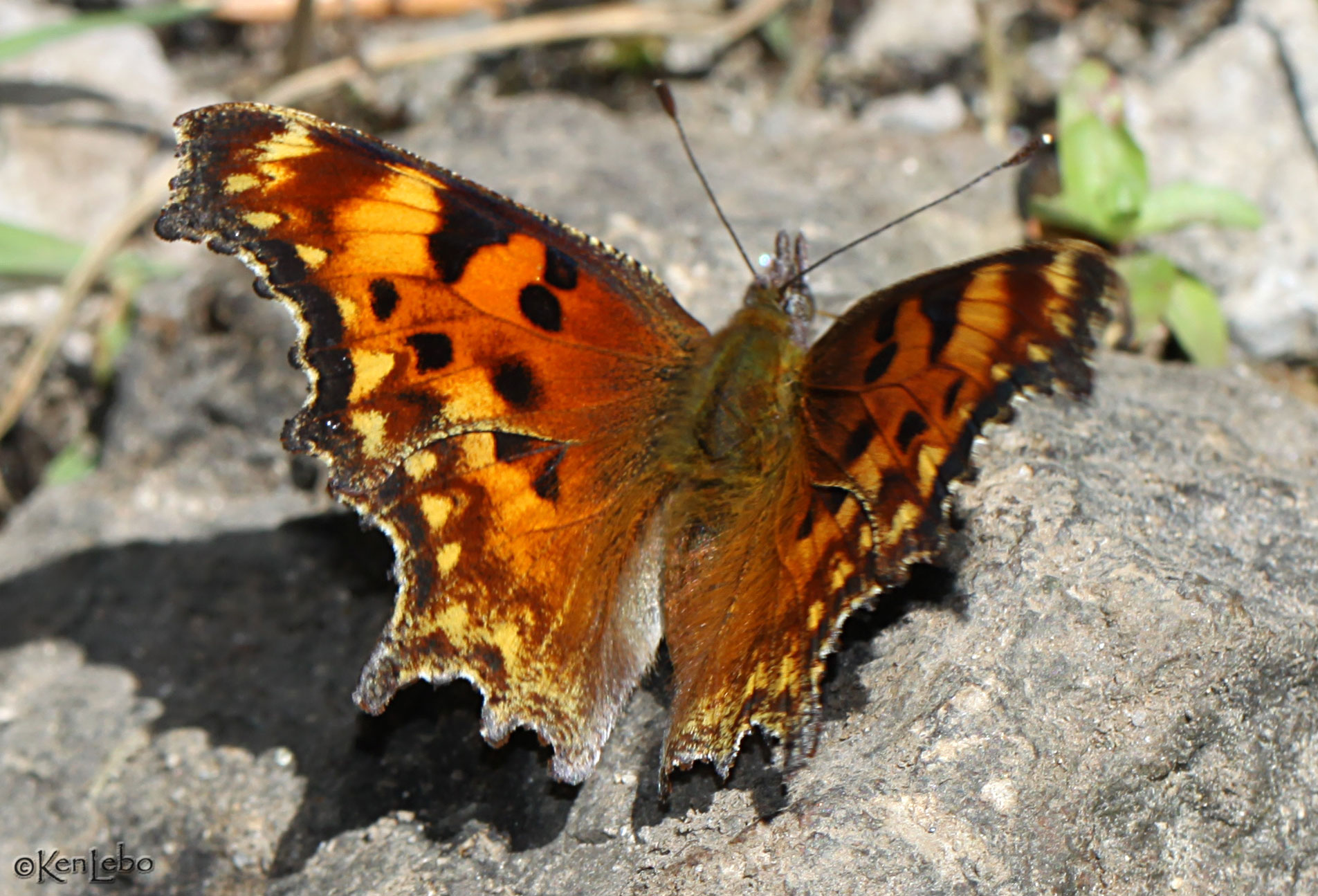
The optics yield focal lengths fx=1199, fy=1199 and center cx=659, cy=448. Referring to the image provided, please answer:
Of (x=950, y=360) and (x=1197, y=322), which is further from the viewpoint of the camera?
(x=1197, y=322)

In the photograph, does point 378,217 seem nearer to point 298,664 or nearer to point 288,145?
point 288,145

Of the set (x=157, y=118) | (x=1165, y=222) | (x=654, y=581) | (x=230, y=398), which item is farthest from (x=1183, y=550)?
(x=157, y=118)

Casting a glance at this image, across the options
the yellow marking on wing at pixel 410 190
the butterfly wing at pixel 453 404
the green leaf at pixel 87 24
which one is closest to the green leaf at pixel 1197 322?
the butterfly wing at pixel 453 404

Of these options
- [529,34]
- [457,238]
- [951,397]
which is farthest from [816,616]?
[529,34]

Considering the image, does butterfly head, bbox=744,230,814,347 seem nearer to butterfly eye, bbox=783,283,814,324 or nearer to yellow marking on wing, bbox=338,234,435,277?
butterfly eye, bbox=783,283,814,324

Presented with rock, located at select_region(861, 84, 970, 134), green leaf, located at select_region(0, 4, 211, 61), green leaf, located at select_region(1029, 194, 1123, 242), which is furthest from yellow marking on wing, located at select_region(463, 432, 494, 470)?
green leaf, located at select_region(0, 4, 211, 61)

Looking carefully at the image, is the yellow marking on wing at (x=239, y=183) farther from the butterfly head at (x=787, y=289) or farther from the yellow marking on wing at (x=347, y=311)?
the butterfly head at (x=787, y=289)
